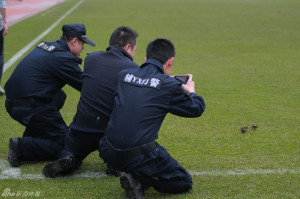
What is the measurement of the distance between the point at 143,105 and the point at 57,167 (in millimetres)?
1196

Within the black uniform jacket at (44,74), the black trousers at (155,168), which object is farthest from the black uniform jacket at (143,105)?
the black uniform jacket at (44,74)

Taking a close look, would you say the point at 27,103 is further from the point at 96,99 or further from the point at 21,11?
the point at 21,11

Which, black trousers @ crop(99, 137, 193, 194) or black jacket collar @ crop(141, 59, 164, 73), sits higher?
black jacket collar @ crop(141, 59, 164, 73)

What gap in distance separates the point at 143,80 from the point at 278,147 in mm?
2247

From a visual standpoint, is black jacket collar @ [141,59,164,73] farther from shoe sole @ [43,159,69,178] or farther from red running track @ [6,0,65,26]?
red running track @ [6,0,65,26]

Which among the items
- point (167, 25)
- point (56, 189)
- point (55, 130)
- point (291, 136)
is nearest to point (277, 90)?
point (291, 136)

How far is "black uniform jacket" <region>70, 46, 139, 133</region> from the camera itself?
4.68 m

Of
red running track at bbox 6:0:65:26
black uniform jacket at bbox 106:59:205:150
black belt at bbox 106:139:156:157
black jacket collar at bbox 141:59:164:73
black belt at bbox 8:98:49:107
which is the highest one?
black jacket collar at bbox 141:59:164:73

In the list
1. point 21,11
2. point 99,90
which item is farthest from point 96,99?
point 21,11

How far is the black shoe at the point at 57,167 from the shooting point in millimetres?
4680

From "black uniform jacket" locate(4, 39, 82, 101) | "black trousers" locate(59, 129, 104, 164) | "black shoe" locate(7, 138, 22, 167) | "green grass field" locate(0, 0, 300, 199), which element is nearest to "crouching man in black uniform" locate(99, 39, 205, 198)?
"green grass field" locate(0, 0, 300, 199)

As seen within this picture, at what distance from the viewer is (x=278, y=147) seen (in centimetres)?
561

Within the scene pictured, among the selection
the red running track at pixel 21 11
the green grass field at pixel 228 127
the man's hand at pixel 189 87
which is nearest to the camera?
the man's hand at pixel 189 87

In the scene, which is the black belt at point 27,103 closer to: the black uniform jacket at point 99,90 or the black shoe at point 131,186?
the black uniform jacket at point 99,90
